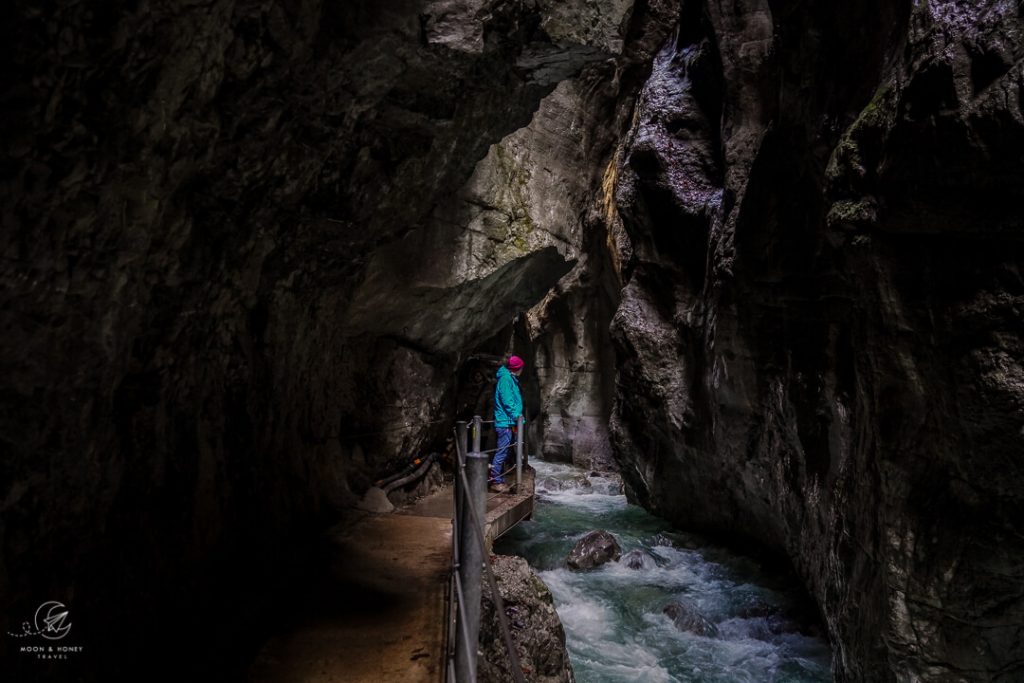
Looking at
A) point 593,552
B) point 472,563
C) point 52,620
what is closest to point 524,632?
point 472,563

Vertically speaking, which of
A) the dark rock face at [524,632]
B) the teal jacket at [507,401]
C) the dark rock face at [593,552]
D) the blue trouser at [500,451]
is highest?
the teal jacket at [507,401]

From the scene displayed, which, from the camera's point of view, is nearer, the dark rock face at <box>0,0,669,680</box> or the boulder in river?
the dark rock face at <box>0,0,669,680</box>

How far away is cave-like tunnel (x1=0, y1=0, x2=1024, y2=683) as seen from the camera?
2.59 m

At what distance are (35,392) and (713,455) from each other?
1021 cm

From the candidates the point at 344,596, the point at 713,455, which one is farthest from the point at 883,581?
the point at 713,455

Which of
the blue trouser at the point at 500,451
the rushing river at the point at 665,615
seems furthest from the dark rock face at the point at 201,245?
the rushing river at the point at 665,615

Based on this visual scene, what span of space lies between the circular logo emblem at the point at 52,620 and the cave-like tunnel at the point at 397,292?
42 millimetres

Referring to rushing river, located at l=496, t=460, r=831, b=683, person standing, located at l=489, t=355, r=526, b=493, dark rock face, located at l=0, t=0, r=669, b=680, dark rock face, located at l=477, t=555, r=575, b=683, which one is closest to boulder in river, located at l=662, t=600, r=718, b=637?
rushing river, located at l=496, t=460, r=831, b=683

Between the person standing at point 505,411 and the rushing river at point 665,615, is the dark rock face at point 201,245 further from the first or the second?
the rushing river at point 665,615

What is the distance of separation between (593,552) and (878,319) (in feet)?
22.4

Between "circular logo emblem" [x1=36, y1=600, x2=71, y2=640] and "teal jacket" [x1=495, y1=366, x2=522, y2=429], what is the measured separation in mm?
6696

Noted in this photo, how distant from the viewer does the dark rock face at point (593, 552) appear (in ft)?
34.3

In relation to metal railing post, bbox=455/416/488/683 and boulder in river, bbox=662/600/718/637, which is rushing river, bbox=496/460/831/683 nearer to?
boulder in river, bbox=662/600/718/637

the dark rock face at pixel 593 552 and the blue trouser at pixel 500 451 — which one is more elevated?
the blue trouser at pixel 500 451
